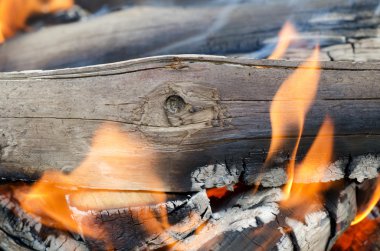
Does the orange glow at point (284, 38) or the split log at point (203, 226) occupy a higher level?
the orange glow at point (284, 38)

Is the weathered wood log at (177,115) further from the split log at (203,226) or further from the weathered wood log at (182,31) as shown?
the weathered wood log at (182,31)

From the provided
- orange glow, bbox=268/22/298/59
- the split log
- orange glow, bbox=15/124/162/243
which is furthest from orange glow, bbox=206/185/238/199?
orange glow, bbox=268/22/298/59

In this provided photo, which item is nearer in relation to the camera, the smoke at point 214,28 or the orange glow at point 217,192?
the orange glow at point 217,192

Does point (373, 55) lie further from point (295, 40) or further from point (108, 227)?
point (108, 227)

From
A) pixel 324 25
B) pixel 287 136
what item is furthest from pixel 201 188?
pixel 324 25

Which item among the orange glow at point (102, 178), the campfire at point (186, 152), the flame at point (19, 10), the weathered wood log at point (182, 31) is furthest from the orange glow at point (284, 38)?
the flame at point (19, 10)

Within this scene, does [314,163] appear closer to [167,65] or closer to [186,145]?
[186,145]

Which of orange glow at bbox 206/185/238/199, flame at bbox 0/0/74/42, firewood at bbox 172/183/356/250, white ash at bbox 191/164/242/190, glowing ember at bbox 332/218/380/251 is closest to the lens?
firewood at bbox 172/183/356/250

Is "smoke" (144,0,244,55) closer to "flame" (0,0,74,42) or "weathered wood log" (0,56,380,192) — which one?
"flame" (0,0,74,42)
